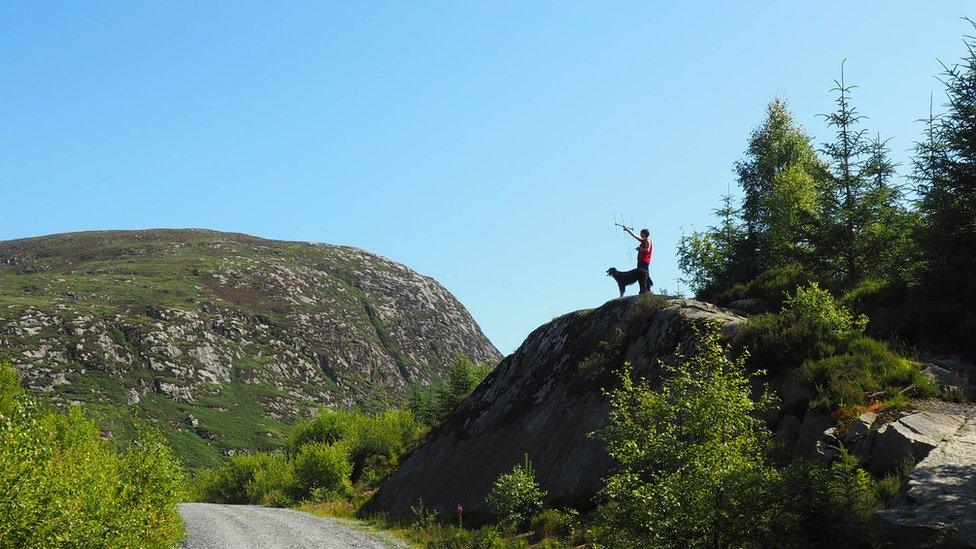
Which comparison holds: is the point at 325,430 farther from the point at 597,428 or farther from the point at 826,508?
the point at 826,508

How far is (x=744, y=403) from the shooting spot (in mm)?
10539

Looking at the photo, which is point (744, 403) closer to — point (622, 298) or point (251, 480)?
point (622, 298)

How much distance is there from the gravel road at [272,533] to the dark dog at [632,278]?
1155cm

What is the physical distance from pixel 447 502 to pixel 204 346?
163124mm

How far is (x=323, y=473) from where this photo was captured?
40094 mm

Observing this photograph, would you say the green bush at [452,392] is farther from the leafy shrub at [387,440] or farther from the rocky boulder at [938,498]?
the rocky boulder at [938,498]

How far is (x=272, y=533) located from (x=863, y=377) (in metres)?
19.4

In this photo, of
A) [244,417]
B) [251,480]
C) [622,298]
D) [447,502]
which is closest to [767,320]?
[622,298]

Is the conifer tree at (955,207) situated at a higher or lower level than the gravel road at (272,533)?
higher

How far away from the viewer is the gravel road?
21.8 meters

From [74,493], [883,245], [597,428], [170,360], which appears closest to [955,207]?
[883,245]

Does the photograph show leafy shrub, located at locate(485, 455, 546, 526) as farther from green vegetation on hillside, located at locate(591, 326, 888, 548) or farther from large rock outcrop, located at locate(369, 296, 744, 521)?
green vegetation on hillside, located at locate(591, 326, 888, 548)

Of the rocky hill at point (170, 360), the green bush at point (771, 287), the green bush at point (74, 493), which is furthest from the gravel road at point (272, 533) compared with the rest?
the rocky hill at point (170, 360)

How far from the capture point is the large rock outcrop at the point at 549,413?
67.6 feet
